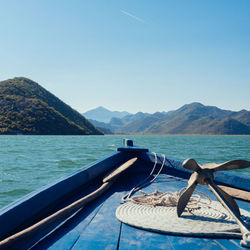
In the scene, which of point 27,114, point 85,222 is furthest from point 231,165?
point 27,114

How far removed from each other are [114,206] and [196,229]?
1.11 meters

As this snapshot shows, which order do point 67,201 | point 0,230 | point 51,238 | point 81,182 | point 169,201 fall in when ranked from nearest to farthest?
1. point 0,230
2. point 51,238
3. point 169,201
4. point 67,201
5. point 81,182

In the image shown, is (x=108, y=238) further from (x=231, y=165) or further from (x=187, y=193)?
(x=231, y=165)

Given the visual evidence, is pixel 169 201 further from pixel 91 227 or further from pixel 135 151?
pixel 135 151

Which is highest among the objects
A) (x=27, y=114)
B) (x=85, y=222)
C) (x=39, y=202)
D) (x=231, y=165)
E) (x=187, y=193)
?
(x=27, y=114)

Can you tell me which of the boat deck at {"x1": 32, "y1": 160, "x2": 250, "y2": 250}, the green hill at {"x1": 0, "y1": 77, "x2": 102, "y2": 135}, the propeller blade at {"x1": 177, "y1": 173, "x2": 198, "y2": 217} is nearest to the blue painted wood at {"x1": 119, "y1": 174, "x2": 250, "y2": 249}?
the boat deck at {"x1": 32, "y1": 160, "x2": 250, "y2": 250}

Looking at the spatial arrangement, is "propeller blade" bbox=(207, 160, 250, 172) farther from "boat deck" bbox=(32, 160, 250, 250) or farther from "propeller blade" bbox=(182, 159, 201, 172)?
"boat deck" bbox=(32, 160, 250, 250)

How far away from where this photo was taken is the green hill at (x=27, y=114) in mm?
95300

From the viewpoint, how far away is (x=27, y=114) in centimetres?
10025

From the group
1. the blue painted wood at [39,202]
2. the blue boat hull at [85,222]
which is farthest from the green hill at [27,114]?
the blue boat hull at [85,222]

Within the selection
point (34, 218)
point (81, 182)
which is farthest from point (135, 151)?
point (34, 218)

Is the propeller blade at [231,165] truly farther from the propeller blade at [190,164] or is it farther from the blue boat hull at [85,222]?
the blue boat hull at [85,222]

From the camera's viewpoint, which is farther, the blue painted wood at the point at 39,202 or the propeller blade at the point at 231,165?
the propeller blade at the point at 231,165

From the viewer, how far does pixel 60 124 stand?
10806cm
